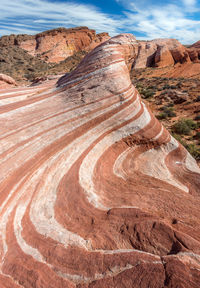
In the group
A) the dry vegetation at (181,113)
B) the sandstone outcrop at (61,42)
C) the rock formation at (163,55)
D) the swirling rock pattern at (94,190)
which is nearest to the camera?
the swirling rock pattern at (94,190)

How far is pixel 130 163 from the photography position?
4.38 meters

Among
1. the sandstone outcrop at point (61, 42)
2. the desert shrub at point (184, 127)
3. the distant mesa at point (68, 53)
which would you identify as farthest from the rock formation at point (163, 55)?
the desert shrub at point (184, 127)

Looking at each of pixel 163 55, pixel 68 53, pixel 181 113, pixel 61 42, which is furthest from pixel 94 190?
pixel 61 42

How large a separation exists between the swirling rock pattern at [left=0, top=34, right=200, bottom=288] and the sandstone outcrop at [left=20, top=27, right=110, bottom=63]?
2496 inches

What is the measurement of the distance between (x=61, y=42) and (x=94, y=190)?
75.8 metres

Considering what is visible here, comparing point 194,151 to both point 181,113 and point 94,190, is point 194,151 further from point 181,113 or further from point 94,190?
point 94,190

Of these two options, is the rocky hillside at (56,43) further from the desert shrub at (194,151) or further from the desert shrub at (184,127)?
the desert shrub at (194,151)

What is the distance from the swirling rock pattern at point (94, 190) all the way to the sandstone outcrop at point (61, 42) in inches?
2496

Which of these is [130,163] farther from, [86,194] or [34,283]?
[34,283]

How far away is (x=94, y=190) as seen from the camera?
132 inches

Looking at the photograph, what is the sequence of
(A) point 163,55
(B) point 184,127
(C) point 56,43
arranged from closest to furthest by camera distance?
(B) point 184,127, (A) point 163,55, (C) point 56,43

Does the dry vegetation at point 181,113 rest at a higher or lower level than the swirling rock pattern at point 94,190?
lower

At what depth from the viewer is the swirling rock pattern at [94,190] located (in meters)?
2.07

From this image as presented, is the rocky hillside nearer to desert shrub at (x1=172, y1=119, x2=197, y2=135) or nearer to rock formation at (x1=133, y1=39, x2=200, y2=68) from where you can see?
rock formation at (x1=133, y1=39, x2=200, y2=68)
